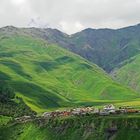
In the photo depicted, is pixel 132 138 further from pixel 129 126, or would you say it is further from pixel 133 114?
pixel 133 114

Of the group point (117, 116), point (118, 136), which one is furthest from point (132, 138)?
point (117, 116)

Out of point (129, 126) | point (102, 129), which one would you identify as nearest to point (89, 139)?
point (102, 129)

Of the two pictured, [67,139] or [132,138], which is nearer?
[132,138]

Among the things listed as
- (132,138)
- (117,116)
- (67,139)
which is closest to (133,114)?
(117,116)

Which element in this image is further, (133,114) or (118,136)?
(133,114)

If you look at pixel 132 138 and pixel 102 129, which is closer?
pixel 132 138

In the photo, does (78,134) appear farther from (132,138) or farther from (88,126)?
(132,138)

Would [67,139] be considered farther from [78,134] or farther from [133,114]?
[133,114]
